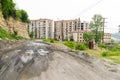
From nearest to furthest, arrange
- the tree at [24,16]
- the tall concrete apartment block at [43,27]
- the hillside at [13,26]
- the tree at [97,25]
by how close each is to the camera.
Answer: the hillside at [13,26] → the tree at [24,16] → the tree at [97,25] → the tall concrete apartment block at [43,27]

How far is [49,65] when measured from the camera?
Answer: 7.16 metres

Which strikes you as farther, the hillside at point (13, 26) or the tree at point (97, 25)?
the tree at point (97, 25)

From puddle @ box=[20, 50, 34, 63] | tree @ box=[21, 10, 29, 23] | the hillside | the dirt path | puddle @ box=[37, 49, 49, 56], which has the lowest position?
the dirt path

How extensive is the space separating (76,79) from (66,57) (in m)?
1.19

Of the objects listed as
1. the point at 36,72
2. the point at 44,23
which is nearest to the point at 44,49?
the point at 36,72

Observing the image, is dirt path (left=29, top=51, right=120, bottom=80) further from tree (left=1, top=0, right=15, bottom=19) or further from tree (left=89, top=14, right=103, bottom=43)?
tree (left=89, top=14, right=103, bottom=43)

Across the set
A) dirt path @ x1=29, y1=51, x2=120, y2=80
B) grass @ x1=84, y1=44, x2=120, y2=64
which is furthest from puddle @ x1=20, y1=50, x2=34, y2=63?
grass @ x1=84, y1=44, x2=120, y2=64

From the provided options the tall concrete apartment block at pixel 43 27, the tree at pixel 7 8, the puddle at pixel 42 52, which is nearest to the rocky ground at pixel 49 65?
the puddle at pixel 42 52

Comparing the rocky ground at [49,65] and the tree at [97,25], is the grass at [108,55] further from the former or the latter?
the tree at [97,25]

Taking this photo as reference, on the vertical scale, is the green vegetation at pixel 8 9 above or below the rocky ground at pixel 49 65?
above

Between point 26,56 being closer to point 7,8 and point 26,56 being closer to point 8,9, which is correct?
point 7,8

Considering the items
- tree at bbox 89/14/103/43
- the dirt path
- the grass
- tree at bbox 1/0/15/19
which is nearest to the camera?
the dirt path

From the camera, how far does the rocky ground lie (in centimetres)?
680

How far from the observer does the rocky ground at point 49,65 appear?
6.80m
